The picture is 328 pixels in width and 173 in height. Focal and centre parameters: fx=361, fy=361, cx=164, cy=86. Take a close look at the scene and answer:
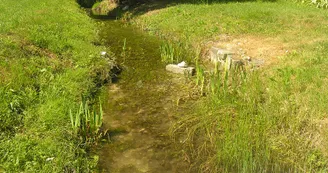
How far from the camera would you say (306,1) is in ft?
71.5

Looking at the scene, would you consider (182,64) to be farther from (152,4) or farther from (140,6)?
(140,6)

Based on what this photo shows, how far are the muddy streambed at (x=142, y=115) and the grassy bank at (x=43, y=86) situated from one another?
703 millimetres

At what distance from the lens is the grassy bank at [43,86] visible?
23.5 feet

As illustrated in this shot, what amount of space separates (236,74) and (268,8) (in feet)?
35.0

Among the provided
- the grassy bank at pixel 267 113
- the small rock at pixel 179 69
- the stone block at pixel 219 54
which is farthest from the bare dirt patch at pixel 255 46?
the small rock at pixel 179 69

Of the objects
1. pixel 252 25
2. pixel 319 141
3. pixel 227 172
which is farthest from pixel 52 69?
pixel 252 25

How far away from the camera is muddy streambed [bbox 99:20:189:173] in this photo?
25.6 ft

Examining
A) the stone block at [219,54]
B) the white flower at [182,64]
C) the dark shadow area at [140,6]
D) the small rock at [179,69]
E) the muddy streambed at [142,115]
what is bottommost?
the muddy streambed at [142,115]

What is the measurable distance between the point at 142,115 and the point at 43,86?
294 centimetres

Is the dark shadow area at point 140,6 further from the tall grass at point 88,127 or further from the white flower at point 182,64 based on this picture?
the tall grass at point 88,127

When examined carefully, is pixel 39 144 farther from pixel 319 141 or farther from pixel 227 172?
pixel 319 141

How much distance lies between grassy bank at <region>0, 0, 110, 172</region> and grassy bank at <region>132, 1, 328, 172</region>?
2717 millimetres

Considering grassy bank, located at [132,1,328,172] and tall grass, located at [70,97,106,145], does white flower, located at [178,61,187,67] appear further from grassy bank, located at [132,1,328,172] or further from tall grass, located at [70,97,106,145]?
tall grass, located at [70,97,106,145]

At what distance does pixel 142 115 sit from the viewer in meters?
9.95
